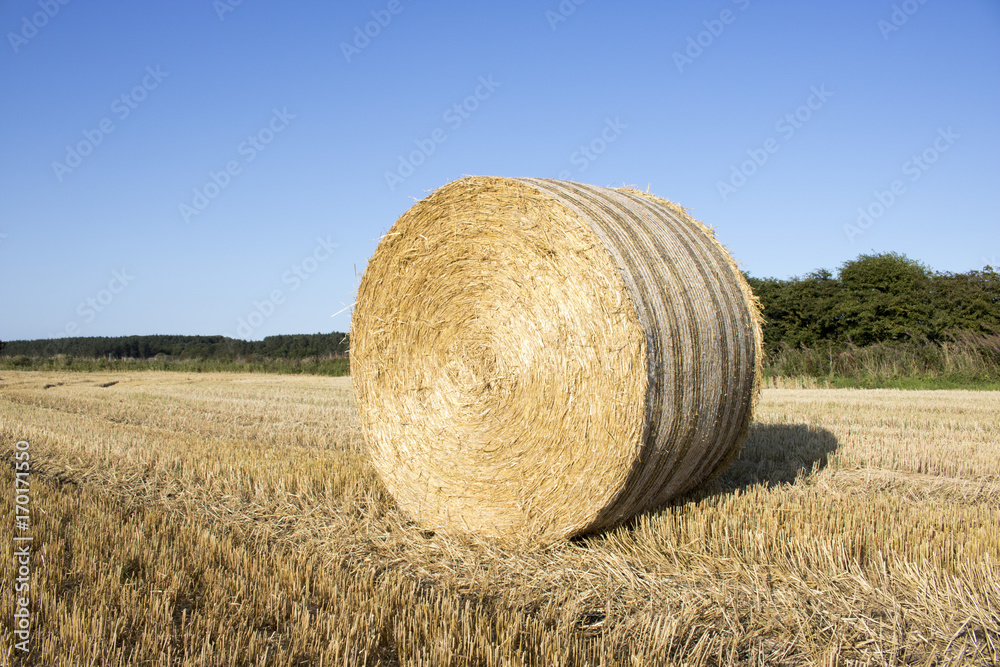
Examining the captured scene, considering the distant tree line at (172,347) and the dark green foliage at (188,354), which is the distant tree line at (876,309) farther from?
the distant tree line at (172,347)

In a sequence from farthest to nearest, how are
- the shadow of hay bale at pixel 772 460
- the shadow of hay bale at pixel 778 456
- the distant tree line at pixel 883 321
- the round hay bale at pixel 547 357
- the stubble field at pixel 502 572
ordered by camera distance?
the distant tree line at pixel 883 321 → the shadow of hay bale at pixel 778 456 → the shadow of hay bale at pixel 772 460 → the round hay bale at pixel 547 357 → the stubble field at pixel 502 572

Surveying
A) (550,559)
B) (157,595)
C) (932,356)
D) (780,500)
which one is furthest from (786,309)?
(157,595)

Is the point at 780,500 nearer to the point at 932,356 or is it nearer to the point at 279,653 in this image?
the point at 279,653

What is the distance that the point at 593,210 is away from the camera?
14.2 ft

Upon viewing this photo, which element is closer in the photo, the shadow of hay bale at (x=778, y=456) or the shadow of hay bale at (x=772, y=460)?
the shadow of hay bale at (x=772, y=460)

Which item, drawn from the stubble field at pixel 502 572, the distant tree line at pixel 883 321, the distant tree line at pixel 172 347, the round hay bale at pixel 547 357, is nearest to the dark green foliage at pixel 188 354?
the distant tree line at pixel 172 347

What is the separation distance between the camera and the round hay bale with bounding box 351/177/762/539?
4.05 meters

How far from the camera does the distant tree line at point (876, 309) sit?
19.5 m

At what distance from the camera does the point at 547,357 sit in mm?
4305

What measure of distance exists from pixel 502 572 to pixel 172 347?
45575 millimetres

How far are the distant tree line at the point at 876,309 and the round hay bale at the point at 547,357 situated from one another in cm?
1556

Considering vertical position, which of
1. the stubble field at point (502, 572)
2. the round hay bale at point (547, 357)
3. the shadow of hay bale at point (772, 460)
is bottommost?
the stubble field at point (502, 572)

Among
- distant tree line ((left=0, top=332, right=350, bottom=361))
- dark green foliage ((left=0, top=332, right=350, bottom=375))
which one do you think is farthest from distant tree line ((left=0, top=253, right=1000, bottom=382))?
distant tree line ((left=0, top=332, right=350, bottom=361))

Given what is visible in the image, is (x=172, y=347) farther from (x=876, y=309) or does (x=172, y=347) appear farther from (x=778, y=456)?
(x=778, y=456)
